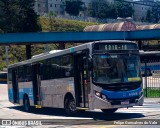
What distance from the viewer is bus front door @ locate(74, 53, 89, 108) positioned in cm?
1702

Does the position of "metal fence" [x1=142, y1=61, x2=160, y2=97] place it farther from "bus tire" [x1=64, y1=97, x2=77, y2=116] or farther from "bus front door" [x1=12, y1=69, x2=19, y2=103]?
"bus tire" [x1=64, y1=97, x2=77, y2=116]

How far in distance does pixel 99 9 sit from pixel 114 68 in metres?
144

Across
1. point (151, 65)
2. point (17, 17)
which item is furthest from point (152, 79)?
point (17, 17)

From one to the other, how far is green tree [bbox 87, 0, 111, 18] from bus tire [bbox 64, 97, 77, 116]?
444 ft

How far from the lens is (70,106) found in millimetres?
18406

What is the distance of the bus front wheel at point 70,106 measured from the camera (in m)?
18.0

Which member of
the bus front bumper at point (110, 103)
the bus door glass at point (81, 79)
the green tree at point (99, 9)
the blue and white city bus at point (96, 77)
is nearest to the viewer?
the bus front bumper at point (110, 103)

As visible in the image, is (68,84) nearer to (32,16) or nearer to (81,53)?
(81,53)

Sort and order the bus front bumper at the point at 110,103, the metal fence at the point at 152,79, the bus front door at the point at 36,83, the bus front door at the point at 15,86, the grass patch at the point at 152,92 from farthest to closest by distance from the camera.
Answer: the metal fence at the point at 152,79
the grass patch at the point at 152,92
the bus front door at the point at 15,86
the bus front door at the point at 36,83
the bus front bumper at the point at 110,103

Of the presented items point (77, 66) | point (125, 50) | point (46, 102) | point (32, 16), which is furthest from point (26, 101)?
point (32, 16)

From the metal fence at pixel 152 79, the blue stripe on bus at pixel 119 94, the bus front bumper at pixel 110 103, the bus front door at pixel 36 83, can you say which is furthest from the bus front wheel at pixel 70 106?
the metal fence at pixel 152 79

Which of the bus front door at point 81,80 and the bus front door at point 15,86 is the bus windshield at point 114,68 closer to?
the bus front door at point 81,80

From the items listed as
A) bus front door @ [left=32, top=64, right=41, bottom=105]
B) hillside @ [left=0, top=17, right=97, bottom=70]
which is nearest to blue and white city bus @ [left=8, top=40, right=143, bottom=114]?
bus front door @ [left=32, top=64, right=41, bottom=105]

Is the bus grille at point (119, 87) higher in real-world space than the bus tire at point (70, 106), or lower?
higher
